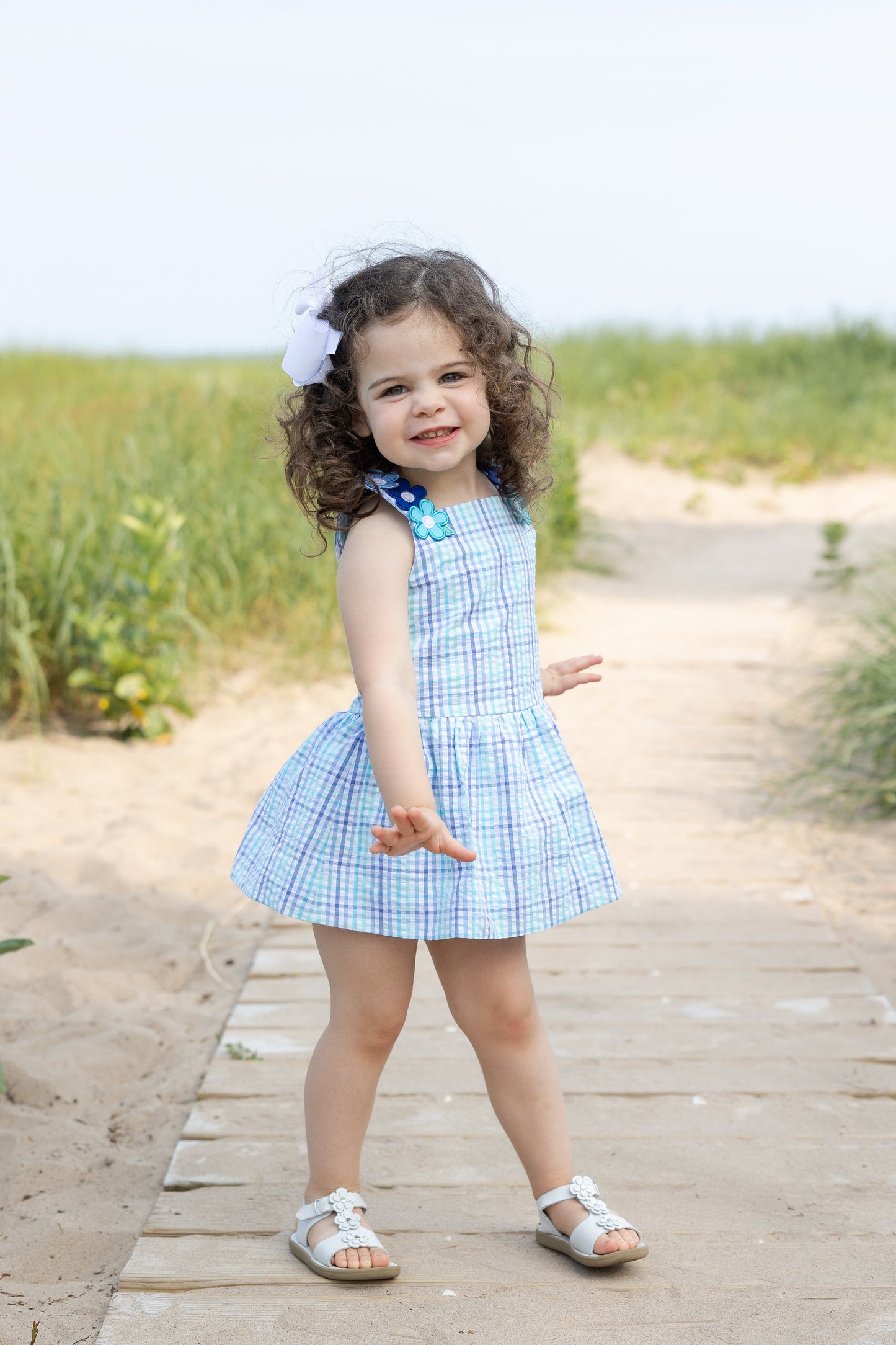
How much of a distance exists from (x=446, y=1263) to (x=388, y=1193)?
0.76 ft

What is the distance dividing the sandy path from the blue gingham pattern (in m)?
0.58

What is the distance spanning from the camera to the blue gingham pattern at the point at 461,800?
1.74 m

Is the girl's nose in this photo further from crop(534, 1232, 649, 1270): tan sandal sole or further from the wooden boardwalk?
crop(534, 1232, 649, 1270): tan sandal sole

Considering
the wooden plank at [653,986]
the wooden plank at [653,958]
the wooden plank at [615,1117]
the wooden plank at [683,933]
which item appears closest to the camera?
the wooden plank at [615,1117]

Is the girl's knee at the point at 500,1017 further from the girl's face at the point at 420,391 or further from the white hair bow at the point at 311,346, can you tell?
the white hair bow at the point at 311,346

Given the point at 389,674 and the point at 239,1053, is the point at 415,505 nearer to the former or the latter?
the point at 389,674

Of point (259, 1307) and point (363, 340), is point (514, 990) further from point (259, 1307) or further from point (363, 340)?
point (363, 340)

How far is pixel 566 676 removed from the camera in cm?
210

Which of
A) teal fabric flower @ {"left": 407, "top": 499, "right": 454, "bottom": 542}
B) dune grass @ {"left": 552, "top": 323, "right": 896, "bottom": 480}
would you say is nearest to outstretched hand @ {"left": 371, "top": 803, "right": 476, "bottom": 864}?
teal fabric flower @ {"left": 407, "top": 499, "right": 454, "bottom": 542}

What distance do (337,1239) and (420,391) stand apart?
48.3 inches

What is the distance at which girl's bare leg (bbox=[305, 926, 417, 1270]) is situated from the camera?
70.7 inches

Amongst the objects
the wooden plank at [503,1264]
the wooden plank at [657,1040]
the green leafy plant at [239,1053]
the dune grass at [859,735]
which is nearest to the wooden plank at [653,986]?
the wooden plank at [657,1040]

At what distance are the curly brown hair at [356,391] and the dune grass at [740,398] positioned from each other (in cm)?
775

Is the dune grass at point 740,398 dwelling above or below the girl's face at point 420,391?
below
